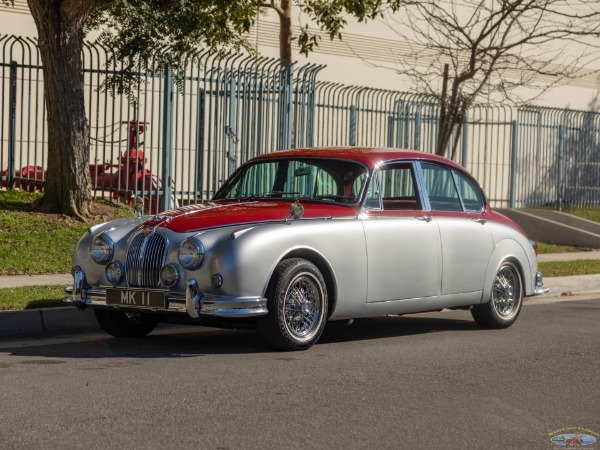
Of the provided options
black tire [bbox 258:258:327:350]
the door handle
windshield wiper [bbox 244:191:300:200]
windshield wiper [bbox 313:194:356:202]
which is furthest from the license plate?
the door handle

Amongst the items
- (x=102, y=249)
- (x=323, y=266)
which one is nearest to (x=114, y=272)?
(x=102, y=249)

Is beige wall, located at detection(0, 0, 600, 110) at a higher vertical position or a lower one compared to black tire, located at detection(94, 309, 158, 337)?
higher

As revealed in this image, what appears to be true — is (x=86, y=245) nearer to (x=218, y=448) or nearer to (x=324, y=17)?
(x=218, y=448)

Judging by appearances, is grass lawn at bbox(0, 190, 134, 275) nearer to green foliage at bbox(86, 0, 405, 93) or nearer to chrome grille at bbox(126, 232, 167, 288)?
green foliage at bbox(86, 0, 405, 93)

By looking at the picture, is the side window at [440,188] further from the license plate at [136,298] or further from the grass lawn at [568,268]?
the grass lawn at [568,268]

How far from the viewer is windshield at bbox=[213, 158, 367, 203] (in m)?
9.53

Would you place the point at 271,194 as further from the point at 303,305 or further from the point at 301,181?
the point at 303,305

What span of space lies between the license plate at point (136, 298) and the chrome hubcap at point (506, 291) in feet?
11.5

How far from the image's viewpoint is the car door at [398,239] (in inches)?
368

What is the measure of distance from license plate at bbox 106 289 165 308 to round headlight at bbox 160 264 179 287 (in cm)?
9

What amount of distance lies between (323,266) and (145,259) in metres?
1.35

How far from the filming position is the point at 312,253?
346 inches

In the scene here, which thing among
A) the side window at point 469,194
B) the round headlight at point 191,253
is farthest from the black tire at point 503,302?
the round headlight at point 191,253

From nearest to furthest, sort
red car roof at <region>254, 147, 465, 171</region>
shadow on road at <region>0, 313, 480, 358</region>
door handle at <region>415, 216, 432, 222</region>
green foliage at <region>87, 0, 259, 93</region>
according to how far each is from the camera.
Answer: shadow on road at <region>0, 313, 480, 358</region>, red car roof at <region>254, 147, 465, 171</region>, door handle at <region>415, 216, 432, 222</region>, green foliage at <region>87, 0, 259, 93</region>
